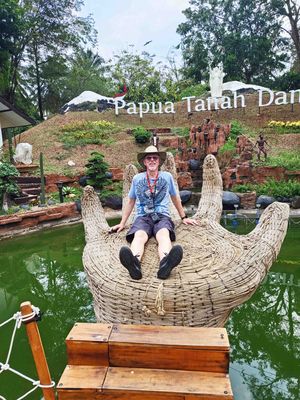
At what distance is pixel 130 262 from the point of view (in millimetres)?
1695

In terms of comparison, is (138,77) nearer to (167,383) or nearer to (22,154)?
(22,154)

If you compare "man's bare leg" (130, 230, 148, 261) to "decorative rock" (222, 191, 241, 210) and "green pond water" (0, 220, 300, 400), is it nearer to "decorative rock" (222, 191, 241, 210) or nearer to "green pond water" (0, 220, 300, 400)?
"green pond water" (0, 220, 300, 400)

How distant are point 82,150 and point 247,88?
27.8ft

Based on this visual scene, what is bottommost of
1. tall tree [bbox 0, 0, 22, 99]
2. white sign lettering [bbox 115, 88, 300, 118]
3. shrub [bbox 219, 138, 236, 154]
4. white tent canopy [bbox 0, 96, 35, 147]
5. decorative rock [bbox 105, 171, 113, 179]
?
decorative rock [bbox 105, 171, 113, 179]

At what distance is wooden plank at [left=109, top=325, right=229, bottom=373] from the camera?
1.24 meters

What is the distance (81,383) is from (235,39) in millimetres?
19137

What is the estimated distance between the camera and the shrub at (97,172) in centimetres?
763

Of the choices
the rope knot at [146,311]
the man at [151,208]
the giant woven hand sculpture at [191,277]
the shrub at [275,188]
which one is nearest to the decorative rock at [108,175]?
the shrub at [275,188]

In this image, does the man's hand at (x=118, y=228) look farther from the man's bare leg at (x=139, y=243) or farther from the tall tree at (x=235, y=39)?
the tall tree at (x=235, y=39)

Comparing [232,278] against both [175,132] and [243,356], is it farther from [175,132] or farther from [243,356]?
[175,132]

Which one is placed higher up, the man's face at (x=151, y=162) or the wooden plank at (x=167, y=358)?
the man's face at (x=151, y=162)

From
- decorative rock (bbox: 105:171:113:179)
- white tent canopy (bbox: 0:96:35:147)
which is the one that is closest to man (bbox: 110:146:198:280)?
decorative rock (bbox: 105:171:113:179)

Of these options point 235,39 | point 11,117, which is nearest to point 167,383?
point 11,117

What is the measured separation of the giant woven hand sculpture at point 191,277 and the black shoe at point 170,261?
0.13ft
